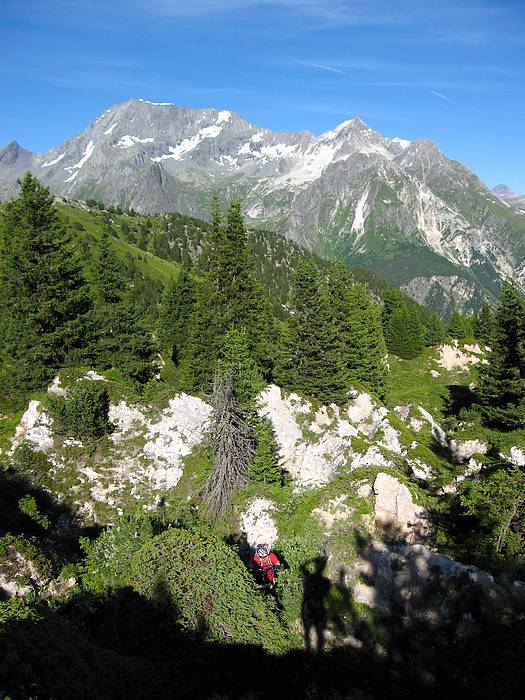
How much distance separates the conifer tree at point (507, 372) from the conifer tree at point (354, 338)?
8897 mm

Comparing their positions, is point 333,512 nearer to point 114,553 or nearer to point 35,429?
point 114,553

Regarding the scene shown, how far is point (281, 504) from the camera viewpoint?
67.2 feet

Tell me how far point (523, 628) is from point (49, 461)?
72.2 feet

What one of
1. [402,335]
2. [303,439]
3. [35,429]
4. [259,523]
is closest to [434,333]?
[402,335]

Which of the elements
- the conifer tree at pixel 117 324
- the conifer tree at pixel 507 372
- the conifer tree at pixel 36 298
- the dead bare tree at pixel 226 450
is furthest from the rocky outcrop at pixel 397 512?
the conifer tree at pixel 36 298

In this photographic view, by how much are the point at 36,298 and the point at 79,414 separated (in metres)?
9.63

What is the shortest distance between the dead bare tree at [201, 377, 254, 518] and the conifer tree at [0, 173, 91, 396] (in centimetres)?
1312

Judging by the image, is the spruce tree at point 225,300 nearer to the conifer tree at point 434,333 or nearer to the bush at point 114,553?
the bush at point 114,553

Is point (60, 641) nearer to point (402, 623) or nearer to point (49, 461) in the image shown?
point (402, 623)

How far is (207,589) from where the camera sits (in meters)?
12.8

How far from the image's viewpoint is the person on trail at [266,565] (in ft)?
47.7

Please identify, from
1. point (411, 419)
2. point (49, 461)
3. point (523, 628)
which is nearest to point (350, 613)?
point (523, 628)

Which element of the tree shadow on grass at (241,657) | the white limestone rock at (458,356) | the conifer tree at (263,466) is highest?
the white limestone rock at (458,356)

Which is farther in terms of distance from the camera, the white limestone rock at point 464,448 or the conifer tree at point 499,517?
the white limestone rock at point 464,448
